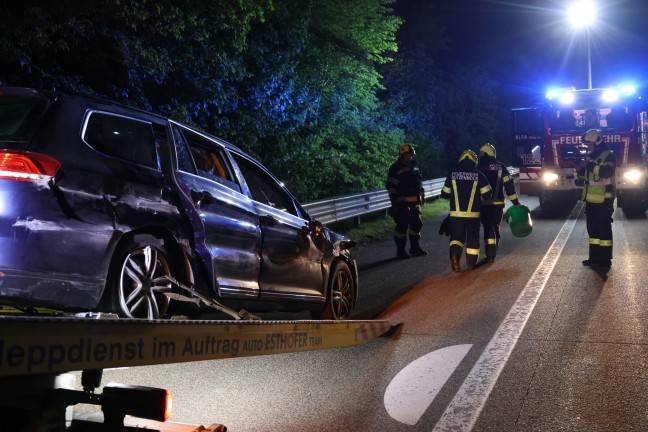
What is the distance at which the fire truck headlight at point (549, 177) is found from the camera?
19594 mm

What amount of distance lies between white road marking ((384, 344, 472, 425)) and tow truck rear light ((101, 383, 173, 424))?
199cm

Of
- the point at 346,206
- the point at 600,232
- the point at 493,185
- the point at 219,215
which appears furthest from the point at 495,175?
the point at 219,215

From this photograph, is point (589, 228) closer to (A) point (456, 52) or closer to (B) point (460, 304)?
(B) point (460, 304)

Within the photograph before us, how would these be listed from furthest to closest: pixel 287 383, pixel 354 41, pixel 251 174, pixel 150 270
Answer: pixel 354 41 → pixel 251 174 → pixel 287 383 → pixel 150 270

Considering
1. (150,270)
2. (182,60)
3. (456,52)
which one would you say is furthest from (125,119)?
(456,52)

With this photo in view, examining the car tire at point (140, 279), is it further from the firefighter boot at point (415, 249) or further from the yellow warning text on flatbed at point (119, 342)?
the firefighter boot at point (415, 249)

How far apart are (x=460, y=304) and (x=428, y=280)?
180 cm

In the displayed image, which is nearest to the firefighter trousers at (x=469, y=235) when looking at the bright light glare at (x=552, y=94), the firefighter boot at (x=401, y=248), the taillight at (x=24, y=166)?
the firefighter boot at (x=401, y=248)

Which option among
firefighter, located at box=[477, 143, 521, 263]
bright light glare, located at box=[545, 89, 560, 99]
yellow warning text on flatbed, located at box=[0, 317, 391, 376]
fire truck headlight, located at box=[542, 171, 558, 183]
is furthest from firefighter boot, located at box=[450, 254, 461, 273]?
bright light glare, located at box=[545, 89, 560, 99]

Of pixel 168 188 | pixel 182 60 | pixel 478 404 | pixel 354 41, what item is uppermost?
pixel 354 41

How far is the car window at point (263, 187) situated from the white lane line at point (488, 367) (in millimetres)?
2029

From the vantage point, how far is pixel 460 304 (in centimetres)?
805

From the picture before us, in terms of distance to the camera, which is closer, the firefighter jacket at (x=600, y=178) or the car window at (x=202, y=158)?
the car window at (x=202, y=158)

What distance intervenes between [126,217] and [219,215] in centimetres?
88
